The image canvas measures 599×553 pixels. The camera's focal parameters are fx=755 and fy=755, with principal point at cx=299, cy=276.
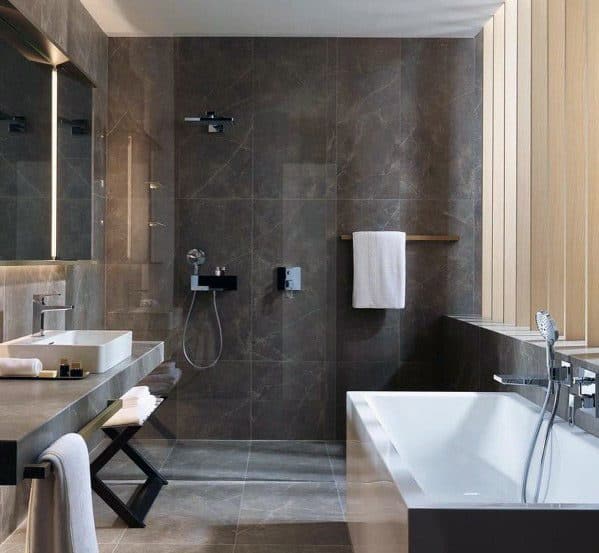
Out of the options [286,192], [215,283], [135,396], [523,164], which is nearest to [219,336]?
[215,283]

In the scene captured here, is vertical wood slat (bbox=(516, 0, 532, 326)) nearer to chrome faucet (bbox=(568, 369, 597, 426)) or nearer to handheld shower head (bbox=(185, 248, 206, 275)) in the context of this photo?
chrome faucet (bbox=(568, 369, 597, 426))

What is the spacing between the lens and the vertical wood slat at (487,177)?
4.29 metres

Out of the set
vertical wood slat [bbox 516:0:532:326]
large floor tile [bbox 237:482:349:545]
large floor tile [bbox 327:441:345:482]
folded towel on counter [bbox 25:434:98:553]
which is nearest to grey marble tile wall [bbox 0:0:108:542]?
large floor tile [bbox 237:482:349:545]

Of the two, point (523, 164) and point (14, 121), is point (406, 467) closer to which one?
point (14, 121)

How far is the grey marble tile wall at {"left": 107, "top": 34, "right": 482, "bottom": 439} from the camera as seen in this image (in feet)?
13.1

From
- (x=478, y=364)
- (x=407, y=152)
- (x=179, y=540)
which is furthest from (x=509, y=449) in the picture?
(x=407, y=152)

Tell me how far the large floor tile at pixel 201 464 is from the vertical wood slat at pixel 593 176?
195 centimetres

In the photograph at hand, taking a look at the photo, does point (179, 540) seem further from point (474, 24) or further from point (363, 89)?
point (474, 24)

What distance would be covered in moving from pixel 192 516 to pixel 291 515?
0.47 m

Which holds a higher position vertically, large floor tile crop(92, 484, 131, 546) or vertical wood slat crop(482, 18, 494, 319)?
vertical wood slat crop(482, 18, 494, 319)

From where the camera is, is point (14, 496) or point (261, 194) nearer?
point (14, 496)

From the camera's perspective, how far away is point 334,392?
13.5 ft


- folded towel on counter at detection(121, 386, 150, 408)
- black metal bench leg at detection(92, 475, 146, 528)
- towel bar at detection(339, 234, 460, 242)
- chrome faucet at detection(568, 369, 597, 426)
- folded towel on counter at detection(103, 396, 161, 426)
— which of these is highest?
towel bar at detection(339, 234, 460, 242)

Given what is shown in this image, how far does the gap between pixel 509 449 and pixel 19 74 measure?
2.64 metres
